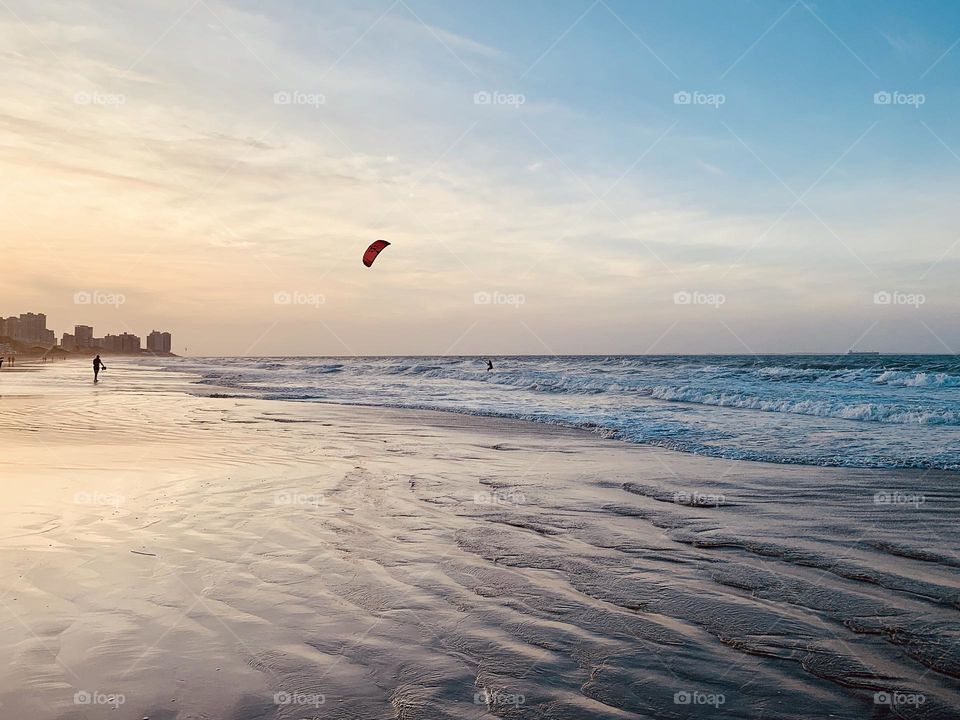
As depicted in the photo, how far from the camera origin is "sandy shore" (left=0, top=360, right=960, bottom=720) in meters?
3.57

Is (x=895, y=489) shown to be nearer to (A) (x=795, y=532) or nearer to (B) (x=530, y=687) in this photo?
(A) (x=795, y=532)

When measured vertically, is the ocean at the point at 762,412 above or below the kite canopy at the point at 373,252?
below

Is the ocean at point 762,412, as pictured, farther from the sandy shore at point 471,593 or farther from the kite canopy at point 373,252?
the kite canopy at point 373,252

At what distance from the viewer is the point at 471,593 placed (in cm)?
516

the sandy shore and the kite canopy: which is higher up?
the kite canopy

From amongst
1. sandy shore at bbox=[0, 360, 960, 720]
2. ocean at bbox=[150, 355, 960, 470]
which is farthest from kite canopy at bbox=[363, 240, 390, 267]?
sandy shore at bbox=[0, 360, 960, 720]

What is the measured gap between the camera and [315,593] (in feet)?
16.8

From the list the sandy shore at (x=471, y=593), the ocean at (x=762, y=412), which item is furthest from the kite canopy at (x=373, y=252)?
the sandy shore at (x=471, y=593)

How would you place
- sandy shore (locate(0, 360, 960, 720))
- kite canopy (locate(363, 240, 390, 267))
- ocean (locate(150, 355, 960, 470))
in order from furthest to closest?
kite canopy (locate(363, 240, 390, 267))
ocean (locate(150, 355, 960, 470))
sandy shore (locate(0, 360, 960, 720))

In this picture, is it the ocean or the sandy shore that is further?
the ocean

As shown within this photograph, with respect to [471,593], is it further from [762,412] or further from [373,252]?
[762,412]

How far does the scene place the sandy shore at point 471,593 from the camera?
357 centimetres

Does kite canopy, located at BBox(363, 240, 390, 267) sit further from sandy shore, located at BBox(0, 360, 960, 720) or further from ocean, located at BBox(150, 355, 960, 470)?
sandy shore, located at BBox(0, 360, 960, 720)

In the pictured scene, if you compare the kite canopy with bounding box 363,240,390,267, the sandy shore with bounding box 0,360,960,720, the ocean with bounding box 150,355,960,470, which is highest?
the kite canopy with bounding box 363,240,390,267
